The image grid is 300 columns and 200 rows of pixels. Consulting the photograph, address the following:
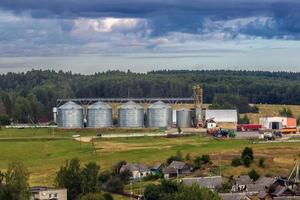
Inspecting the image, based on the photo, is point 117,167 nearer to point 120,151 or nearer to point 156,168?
point 156,168

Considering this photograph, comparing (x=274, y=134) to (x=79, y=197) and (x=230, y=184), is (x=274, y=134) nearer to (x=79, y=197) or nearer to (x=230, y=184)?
(x=230, y=184)

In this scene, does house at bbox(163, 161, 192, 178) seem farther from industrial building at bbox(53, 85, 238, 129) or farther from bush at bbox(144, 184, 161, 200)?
industrial building at bbox(53, 85, 238, 129)

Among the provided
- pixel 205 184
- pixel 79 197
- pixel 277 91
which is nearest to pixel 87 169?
pixel 79 197

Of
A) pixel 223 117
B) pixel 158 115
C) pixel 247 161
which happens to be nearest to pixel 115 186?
pixel 247 161

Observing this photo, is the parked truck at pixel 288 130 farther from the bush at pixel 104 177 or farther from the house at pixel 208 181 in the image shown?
the house at pixel 208 181

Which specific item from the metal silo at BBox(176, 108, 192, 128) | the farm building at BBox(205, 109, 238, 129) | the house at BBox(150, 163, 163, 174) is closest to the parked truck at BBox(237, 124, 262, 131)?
the farm building at BBox(205, 109, 238, 129)

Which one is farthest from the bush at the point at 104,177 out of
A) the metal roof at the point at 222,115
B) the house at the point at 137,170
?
the metal roof at the point at 222,115

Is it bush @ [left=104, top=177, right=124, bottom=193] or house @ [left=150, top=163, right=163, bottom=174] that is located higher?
house @ [left=150, top=163, right=163, bottom=174]

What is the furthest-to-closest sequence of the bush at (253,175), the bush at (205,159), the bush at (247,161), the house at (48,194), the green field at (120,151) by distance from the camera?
the bush at (205,159), the green field at (120,151), the bush at (247,161), the bush at (253,175), the house at (48,194)
